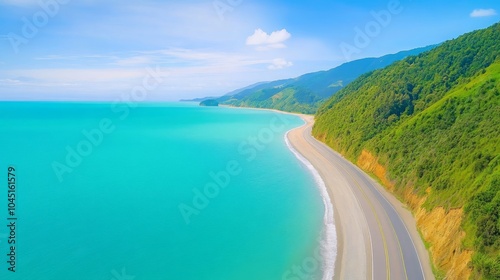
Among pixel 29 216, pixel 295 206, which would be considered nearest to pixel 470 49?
pixel 295 206

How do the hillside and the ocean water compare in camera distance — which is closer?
the hillside

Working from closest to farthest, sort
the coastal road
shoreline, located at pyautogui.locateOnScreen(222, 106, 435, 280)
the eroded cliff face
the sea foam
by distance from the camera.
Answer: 1. the eroded cliff face
2. the coastal road
3. shoreline, located at pyautogui.locateOnScreen(222, 106, 435, 280)
4. the sea foam

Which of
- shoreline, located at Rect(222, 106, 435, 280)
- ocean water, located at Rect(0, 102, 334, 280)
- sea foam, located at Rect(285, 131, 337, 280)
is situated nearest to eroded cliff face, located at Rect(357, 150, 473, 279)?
shoreline, located at Rect(222, 106, 435, 280)

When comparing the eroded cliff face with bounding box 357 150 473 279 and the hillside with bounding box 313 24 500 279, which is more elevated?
the hillside with bounding box 313 24 500 279

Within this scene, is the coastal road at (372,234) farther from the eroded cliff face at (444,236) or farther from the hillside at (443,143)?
the hillside at (443,143)

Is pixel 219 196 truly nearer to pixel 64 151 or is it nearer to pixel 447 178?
pixel 447 178

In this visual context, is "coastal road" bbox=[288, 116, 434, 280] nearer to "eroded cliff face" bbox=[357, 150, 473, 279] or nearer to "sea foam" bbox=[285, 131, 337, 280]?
"sea foam" bbox=[285, 131, 337, 280]

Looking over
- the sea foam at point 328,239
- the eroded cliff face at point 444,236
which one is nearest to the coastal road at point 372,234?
the sea foam at point 328,239

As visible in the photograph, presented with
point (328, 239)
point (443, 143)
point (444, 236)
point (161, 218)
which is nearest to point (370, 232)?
point (328, 239)
